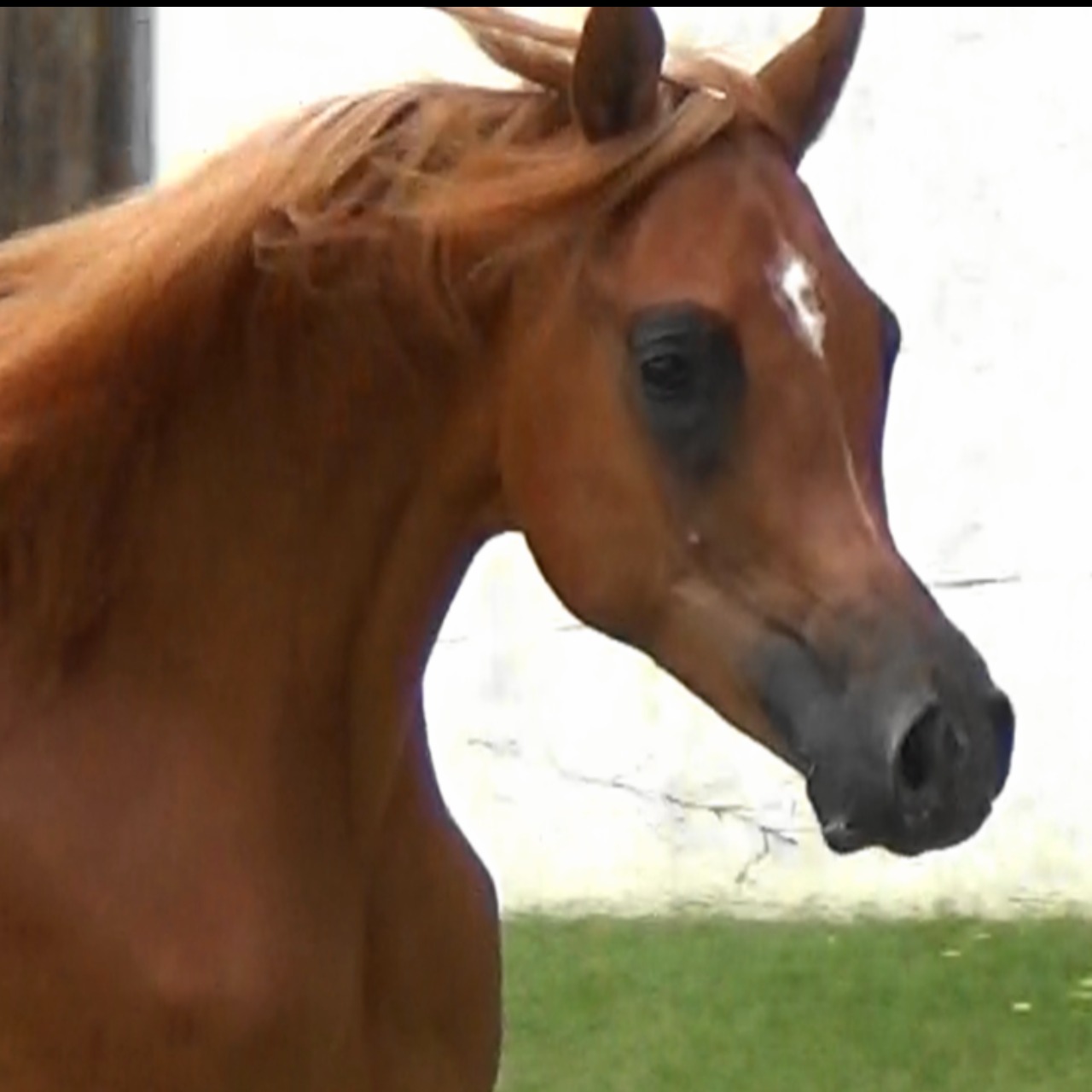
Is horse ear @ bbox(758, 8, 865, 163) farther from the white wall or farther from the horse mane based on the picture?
the white wall

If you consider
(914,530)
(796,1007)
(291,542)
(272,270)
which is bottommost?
(796,1007)

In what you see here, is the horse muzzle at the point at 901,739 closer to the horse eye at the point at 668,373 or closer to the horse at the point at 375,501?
the horse at the point at 375,501

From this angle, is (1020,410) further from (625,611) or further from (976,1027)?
(625,611)

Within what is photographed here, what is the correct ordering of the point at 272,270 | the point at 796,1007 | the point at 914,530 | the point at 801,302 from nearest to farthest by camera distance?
1. the point at 801,302
2. the point at 272,270
3. the point at 796,1007
4. the point at 914,530

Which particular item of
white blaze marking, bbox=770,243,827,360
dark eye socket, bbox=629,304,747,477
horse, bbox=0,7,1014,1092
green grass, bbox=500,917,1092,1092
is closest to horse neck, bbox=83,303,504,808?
horse, bbox=0,7,1014,1092

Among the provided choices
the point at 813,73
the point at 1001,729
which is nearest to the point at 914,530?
the point at 813,73

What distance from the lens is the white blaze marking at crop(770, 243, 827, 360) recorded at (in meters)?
2.58

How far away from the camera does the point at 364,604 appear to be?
2842 mm

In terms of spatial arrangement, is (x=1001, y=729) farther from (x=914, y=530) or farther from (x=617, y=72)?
(x=914, y=530)

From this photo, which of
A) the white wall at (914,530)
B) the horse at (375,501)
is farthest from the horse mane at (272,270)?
the white wall at (914,530)

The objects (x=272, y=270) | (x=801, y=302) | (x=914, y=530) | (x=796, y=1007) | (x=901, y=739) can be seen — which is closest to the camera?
(x=901, y=739)

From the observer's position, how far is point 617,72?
8.76 ft

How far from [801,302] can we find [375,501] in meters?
0.48

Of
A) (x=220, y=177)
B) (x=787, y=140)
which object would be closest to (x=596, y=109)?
(x=787, y=140)
